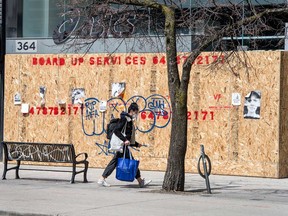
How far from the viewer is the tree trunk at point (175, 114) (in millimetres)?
16266

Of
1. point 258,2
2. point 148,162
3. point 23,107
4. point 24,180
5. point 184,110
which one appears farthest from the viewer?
point 23,107

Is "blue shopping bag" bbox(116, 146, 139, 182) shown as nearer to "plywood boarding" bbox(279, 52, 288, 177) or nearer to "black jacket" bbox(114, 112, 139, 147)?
"black jacket" bbox(114, 112, 139, 147)

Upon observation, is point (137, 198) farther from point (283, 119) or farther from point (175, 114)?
point (283, 119)

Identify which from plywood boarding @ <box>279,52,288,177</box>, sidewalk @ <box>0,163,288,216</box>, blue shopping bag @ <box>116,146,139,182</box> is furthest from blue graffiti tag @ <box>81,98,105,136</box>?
blue shopping bag @ <box>116,146,139,182</box>

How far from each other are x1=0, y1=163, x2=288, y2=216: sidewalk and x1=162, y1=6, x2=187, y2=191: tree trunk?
16.0 inches

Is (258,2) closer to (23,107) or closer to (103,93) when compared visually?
(103,93)

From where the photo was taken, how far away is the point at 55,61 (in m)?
23.3

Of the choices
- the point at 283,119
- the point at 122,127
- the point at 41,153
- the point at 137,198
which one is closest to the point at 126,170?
the point at 122,127

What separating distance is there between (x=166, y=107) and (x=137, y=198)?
6687 millimetres

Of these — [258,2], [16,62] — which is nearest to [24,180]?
[16,62]

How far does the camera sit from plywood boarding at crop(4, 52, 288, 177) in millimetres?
20438

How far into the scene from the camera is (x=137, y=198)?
15.4 m

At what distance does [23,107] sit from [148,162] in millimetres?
4183

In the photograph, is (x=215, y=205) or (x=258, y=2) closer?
(x=215, y=205)
